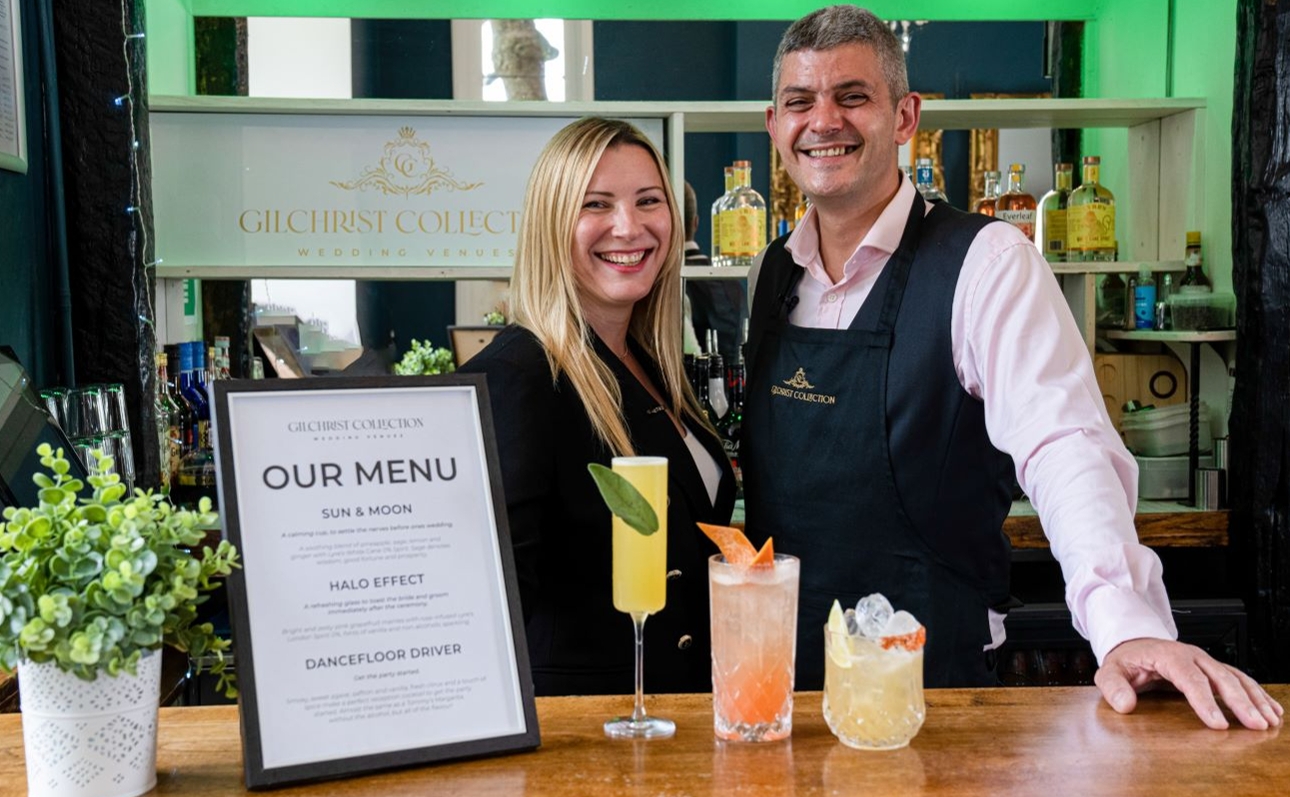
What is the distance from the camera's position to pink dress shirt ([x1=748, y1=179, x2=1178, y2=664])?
148 cm

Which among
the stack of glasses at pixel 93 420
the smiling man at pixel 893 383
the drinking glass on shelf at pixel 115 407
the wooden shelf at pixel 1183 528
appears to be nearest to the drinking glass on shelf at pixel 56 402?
the stack of glasses at pixel 93 420

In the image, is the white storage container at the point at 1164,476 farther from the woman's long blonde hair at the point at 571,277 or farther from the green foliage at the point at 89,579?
the green foliage at the point at 89,579

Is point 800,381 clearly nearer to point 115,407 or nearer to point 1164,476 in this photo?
point 115,407

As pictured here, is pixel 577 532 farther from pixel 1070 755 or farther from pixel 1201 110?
pixel 1201 110

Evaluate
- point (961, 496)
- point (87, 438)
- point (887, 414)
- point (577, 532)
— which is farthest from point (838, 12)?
point (87, 438)

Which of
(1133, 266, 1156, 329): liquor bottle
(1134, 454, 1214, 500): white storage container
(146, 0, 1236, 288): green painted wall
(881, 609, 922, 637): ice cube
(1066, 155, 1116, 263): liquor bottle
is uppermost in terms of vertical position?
(146, 0, 1236, 288): green painted wall

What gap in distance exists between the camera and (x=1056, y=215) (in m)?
3.66

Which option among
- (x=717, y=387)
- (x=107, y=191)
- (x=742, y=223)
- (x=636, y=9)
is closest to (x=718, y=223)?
(x=742, y=223)

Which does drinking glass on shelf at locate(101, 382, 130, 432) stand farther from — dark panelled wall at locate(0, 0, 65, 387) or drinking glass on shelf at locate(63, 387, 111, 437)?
dark panelled wall at locate(0, 0, 65, 387)

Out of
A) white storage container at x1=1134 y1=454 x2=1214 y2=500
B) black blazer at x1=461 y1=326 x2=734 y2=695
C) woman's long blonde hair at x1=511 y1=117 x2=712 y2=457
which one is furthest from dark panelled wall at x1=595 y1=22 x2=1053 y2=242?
black blazer at x1=461 y1=326 x2=734 y2=695

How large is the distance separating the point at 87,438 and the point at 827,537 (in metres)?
1.45

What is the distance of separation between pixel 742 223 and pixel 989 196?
31.8 inches

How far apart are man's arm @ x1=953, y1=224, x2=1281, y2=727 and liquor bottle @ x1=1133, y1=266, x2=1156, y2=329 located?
171 cm

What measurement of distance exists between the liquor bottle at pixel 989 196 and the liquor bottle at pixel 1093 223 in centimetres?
25
